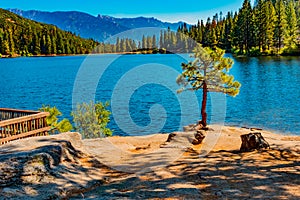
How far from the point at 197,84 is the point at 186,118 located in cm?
930

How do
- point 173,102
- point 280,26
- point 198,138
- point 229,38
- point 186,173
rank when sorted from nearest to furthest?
1. point 186,173
2. point 198,138
3. point 173,102
4. point 280,26
5. point 229,38

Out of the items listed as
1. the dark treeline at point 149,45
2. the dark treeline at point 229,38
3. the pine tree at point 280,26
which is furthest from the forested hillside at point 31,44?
the pine tree at point 280,26

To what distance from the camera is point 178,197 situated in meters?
6.21

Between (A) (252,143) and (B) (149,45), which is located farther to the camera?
(B) (149,45)

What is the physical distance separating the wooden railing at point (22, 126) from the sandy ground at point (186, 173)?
241 centimetres

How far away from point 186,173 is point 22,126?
669cm

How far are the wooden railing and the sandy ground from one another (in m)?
2.41

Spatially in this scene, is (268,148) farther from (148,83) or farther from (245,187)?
(148,83)

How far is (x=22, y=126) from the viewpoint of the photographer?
38.4 feet

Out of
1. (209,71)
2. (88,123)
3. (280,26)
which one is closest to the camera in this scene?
(209,71)

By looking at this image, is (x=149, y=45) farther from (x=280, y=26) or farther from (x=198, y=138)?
(x=198, y=138)

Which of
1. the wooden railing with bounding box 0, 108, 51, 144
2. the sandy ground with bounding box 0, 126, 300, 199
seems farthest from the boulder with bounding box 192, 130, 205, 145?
the wooden railing with bounding box 0, 108, 51, 144

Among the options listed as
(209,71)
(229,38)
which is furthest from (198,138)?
(229,38)

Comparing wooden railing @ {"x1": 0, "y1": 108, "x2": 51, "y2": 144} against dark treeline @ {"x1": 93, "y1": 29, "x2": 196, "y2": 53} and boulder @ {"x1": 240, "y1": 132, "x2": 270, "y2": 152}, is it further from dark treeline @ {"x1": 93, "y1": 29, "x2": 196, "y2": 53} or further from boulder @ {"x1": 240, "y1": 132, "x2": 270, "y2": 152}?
dark treeline @ {"x1": 93, "y1": 29, "x2": 196, "y2": 53}
